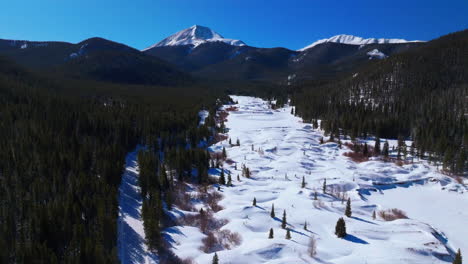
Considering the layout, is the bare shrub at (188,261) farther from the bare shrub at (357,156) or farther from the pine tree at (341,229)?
the bare shrub at (357,156)

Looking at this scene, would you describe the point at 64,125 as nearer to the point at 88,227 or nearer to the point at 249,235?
the point at 88,227

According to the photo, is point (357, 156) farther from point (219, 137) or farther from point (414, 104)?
point (414, 104)

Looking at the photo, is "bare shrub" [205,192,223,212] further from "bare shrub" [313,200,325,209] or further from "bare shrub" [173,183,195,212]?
"bare shrub" [313,200,325,209]

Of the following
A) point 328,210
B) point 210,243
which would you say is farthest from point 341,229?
point 210,243

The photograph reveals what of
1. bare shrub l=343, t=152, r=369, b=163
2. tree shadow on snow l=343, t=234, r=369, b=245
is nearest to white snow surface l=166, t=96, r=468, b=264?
tree shadow on snow l=343, t=234, r=369, b=245

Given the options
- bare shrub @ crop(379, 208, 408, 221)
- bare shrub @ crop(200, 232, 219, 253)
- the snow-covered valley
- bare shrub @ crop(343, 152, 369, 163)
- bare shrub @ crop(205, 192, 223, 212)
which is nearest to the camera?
the snow-covered valley

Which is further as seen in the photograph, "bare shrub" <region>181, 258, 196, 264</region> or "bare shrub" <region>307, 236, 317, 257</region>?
"bare shrub" <region>307, 236, 317, 257</region>

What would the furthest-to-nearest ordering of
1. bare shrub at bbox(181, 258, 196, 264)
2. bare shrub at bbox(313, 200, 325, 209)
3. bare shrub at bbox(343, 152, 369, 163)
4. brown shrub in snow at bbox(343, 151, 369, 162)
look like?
brown shrub in snow at bbox(343, 151, 369, 162) < bare shrub at bbox(343, 152, 369, 163) < bare shrub at bbox(313, 200, 325, 209) < bare shrub at bbox(181, 258, 196, 264)
